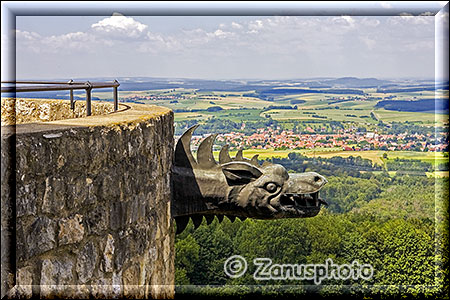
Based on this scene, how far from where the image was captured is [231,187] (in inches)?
206

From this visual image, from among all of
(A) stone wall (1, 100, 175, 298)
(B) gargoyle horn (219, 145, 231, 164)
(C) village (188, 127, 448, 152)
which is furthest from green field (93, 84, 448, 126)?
(A) stone wall (1, 100, 175, 298)

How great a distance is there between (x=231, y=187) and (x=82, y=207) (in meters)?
1.91

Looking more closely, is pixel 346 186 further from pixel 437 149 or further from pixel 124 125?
pixel 124 125

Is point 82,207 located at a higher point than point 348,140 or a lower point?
lower

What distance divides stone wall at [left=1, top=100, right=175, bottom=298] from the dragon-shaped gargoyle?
58 cm

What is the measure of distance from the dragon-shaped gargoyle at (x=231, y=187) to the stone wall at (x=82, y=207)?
1.89 feet

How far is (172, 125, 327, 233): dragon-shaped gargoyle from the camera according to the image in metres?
5.15

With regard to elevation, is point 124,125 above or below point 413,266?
above

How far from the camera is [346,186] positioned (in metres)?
31.8

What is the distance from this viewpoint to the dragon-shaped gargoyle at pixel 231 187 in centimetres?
515

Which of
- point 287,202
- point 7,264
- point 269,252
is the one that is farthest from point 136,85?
point 269,252

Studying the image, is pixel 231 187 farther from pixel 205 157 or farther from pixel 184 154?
pixel 184 154

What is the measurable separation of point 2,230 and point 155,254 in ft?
5.46

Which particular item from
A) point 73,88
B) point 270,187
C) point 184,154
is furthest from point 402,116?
point 73,88
